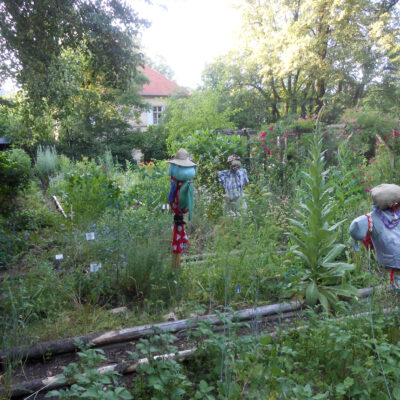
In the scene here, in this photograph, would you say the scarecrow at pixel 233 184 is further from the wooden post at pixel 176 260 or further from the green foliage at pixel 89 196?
the wooden post at pixel 176 260

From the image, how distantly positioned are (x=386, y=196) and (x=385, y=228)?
322 millimetres

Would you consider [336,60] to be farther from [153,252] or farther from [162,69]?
[162,69]

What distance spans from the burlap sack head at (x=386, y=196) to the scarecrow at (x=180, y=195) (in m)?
2.12

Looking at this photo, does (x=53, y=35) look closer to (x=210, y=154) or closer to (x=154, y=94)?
(x=210, y=154)

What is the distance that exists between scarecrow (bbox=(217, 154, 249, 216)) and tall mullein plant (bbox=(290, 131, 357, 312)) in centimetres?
275

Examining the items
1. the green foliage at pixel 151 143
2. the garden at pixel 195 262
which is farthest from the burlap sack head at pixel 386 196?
the green foliage at pixel 151 143

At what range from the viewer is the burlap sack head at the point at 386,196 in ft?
11.3

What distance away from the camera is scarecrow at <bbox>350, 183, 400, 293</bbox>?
11.3 ft

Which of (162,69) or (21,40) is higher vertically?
(162,69)

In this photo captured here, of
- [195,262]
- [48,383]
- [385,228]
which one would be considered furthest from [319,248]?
[48,383]

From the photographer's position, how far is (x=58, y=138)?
61.4 feet

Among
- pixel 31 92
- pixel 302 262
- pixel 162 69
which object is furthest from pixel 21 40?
pixel 162 69

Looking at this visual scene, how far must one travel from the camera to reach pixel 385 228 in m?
3.50

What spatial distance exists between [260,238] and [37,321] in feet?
9.81
